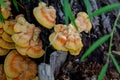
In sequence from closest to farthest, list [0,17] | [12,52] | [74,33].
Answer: [0,17]
[74,33]
[12,52]

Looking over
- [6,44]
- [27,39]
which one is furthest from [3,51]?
[27,39]

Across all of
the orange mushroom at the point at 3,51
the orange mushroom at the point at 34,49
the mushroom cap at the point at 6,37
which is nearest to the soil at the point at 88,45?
the orange mushroom at the point at 34,49

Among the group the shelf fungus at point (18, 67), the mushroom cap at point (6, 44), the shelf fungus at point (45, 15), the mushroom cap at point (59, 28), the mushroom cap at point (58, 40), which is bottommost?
the shelf fungus at point (18, 67)

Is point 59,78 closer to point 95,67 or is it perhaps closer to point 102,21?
point 95,67

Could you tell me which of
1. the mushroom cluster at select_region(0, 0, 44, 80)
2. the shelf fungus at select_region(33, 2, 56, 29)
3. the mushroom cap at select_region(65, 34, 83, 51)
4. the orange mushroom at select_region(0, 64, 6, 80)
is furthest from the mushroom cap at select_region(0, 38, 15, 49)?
the mushroom cap at select_region(65, 34, 83, 51)

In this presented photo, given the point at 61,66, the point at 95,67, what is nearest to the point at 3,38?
the point at 61,66

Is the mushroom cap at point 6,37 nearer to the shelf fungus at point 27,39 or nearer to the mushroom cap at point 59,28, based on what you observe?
the shelf fungus at point 27,39
